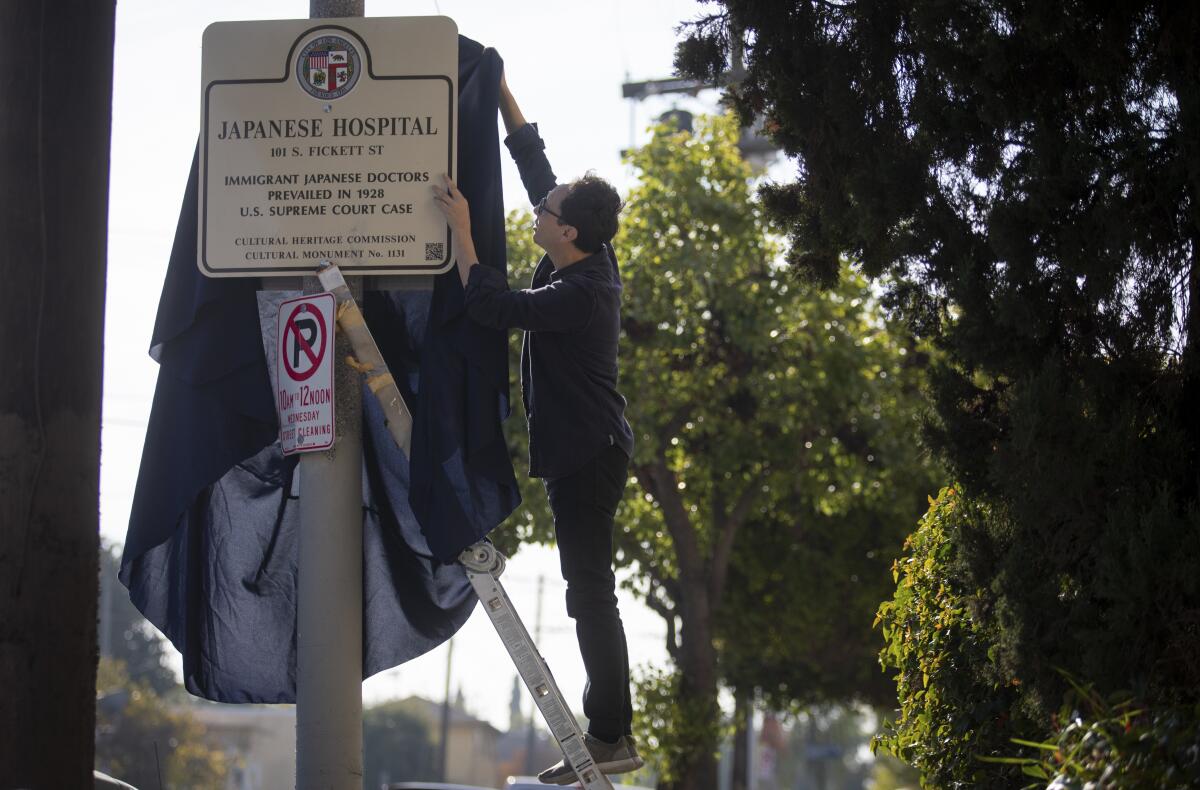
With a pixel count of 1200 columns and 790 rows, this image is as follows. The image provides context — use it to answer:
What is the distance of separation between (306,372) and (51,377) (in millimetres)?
950

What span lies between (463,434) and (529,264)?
41.6 feet

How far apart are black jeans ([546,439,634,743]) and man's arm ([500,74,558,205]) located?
1.18 meters

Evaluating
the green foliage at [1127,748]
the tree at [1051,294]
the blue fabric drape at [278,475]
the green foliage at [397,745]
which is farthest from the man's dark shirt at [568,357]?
the green foliage at [397,745]

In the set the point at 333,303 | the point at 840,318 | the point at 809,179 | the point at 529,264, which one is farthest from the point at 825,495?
the point at 333,303

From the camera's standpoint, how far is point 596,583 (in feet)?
17.2

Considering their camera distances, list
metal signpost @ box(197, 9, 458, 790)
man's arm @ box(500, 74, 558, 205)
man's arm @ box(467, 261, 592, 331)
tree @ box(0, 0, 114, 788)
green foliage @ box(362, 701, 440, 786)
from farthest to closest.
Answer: green foliage @ box(362, 701, 440, 786) < man's arm @ box(500, 74, 558, 205) < metal signpost @ box(197, 9, 458, 790) < man's arm @ box(467, 261, 592, 331) < tree @ box(0, 0, 114, 788)

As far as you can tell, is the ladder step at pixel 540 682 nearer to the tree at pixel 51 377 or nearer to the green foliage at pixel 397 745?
the tree at pixel 51 377

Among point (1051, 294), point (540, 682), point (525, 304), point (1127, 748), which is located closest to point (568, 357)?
point (525, 304)

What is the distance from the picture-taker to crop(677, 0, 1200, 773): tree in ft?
14.7

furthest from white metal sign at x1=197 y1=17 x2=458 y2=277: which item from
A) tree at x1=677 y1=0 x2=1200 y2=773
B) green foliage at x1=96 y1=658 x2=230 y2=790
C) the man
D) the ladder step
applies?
green foliage at x1=96 y1=658 x2=230 y2=790

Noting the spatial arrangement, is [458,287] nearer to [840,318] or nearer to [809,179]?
[809,179]

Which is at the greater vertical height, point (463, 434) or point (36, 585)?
point (463, 434)

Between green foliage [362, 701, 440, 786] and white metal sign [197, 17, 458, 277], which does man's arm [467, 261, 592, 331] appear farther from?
green foliage [362, 701, 440, 786]

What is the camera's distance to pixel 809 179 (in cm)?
623
